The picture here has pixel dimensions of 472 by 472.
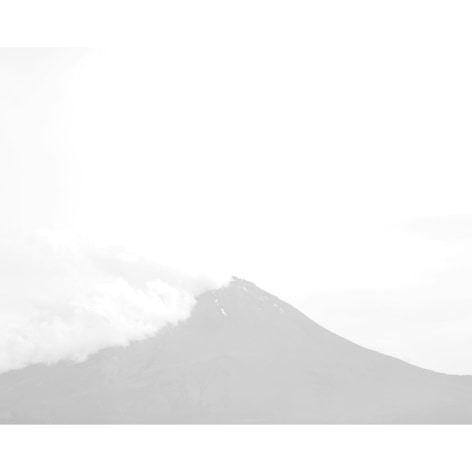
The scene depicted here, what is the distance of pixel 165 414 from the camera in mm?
190875

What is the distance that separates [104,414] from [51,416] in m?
14.1
